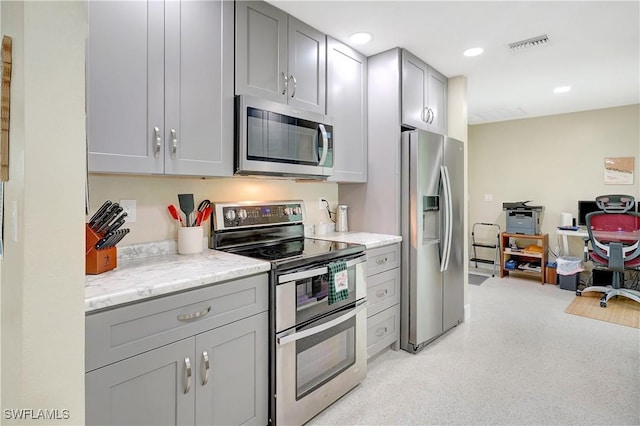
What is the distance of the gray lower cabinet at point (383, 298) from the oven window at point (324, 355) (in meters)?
0.35

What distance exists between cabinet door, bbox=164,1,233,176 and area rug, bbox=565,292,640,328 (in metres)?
3.90

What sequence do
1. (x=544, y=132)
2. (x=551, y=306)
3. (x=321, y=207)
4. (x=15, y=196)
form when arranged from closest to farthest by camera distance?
(x=15, y=196), (x=321, y=207), (x=551, y=306), (x=544, y=132)

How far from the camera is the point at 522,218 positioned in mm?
5020

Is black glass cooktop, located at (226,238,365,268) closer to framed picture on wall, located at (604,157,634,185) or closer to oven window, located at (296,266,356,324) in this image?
oven window, located at (296,266,356,324)

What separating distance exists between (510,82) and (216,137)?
318 cm

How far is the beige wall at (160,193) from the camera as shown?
5.88 feet

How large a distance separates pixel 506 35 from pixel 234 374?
280 cm

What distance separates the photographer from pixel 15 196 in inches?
36.2

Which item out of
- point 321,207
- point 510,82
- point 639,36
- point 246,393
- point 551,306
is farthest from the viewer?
point 551,306

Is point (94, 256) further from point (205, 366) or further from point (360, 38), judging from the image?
point (360, 38)

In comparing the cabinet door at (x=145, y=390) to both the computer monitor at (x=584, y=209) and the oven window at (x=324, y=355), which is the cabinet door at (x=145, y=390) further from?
the computer monitor at (x=584, y=209)

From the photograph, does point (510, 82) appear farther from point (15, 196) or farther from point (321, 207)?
point (15, 196)

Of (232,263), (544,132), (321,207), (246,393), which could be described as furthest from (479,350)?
(544,132)

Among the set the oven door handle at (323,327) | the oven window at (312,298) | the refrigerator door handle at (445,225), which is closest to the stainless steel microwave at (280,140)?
the oven window at (312,298)
